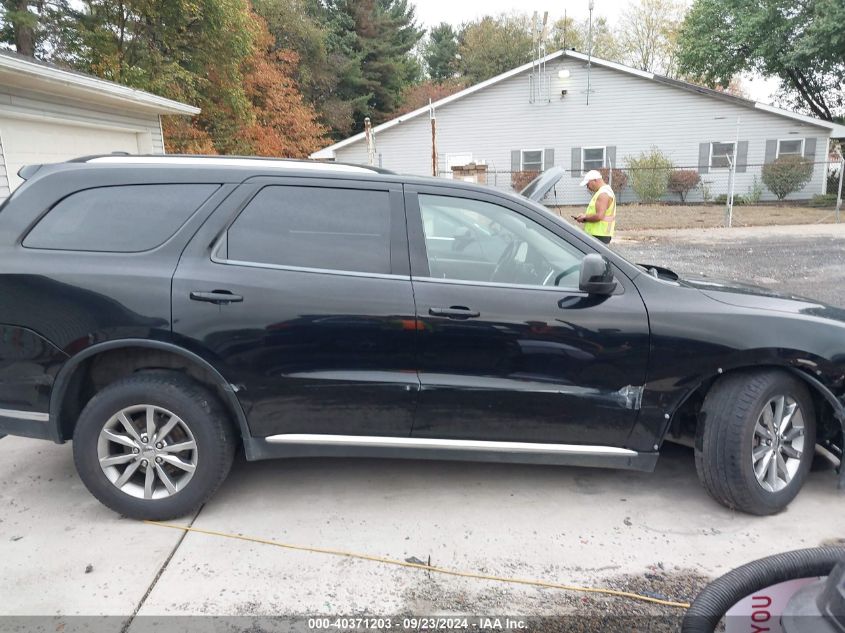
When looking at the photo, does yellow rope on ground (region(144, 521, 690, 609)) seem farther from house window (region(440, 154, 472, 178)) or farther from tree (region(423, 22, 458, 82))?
tree (region(423, 22, 458, 82))

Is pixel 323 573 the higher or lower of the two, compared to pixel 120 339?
lower

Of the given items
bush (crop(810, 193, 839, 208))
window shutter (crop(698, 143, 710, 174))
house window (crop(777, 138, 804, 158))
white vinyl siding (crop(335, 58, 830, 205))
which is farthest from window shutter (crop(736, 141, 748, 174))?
bush (crop(810, 193, 839, 208))

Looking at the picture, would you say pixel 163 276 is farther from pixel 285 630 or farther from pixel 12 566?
pixel 285 630

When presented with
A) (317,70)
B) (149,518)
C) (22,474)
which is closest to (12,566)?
(149,518)

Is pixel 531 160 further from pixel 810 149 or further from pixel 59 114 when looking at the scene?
pixel 59 114

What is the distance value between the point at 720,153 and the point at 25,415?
2398 cm

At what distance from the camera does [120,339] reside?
10.3 ft

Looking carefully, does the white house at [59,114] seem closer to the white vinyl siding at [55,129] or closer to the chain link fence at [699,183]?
the white vinyl siding at [55,129]

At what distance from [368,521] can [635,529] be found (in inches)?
53.3

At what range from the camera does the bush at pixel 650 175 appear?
22438mm

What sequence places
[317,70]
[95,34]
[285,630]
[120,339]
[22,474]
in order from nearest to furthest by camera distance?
[285,630] < [120,339] < [22,474] < [95,34] < [317,70]

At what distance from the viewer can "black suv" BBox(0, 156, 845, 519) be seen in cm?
316

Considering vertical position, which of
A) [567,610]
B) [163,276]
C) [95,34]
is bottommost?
[567,610]

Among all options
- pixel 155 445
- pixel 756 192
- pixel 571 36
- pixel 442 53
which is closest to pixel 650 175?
pixel 756 192
